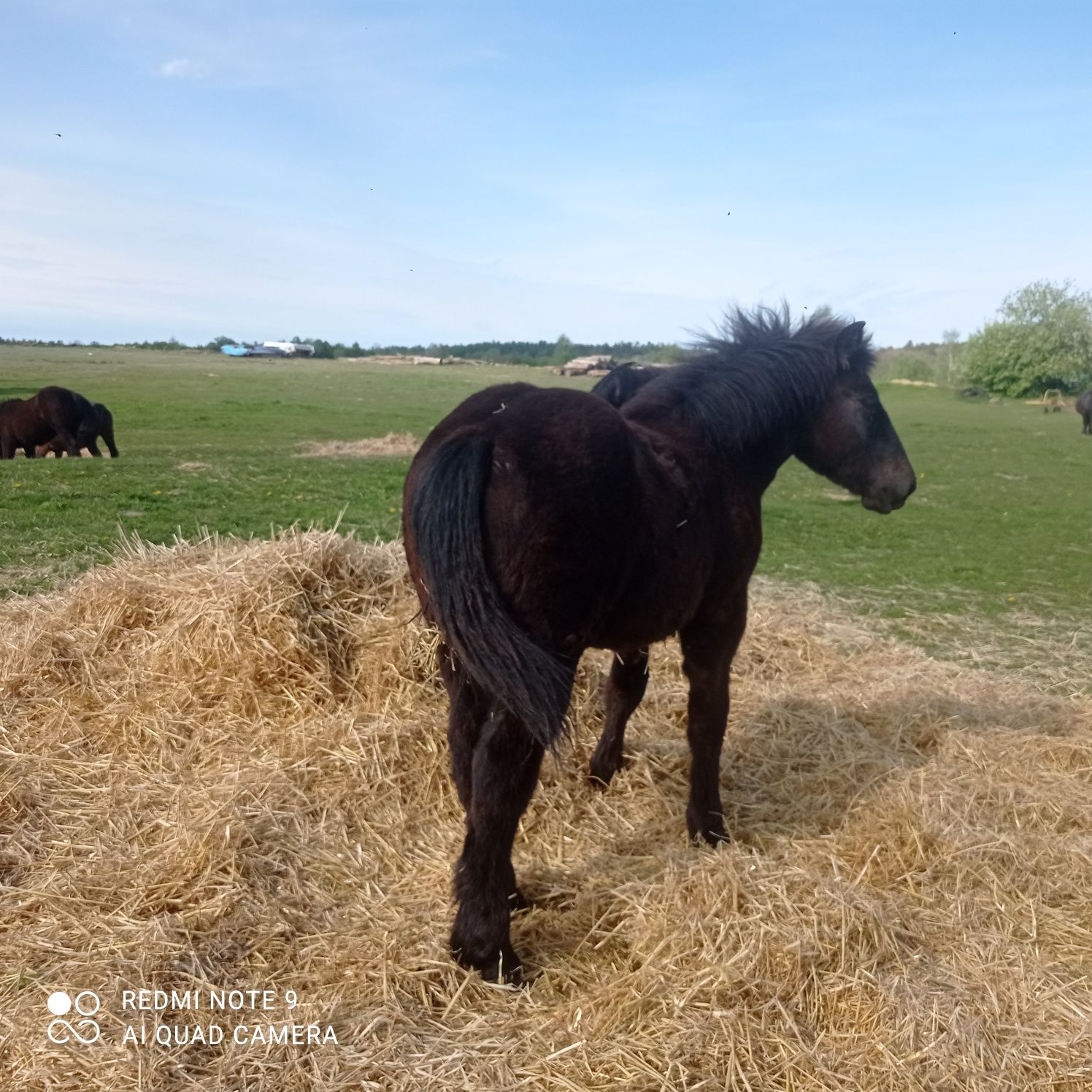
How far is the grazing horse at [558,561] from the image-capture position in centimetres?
259

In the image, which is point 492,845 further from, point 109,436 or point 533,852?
point 109,436

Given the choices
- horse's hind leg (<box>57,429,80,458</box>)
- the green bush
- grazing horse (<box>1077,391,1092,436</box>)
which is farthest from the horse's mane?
the green bush

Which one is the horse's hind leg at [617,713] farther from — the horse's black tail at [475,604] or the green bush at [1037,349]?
the green bush at [1037,349]

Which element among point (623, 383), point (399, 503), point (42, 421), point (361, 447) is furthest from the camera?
point (361, 447)

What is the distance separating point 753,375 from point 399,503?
8.85m

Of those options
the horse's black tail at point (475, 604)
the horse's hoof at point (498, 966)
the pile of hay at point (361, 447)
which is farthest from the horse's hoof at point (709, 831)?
the pile of hay at point (361, 447)

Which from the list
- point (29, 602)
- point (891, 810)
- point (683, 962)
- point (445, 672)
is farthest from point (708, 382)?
point (29, 602)

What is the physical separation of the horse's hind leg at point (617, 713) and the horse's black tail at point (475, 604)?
151cm

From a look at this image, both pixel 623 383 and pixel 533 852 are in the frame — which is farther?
pixel 623 383

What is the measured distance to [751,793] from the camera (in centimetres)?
414

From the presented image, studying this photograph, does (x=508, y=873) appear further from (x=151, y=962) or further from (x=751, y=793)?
(x=751, y=793)

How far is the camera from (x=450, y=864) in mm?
3367

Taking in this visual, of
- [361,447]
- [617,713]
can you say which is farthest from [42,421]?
[617,713]

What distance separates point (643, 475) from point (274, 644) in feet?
7.93
